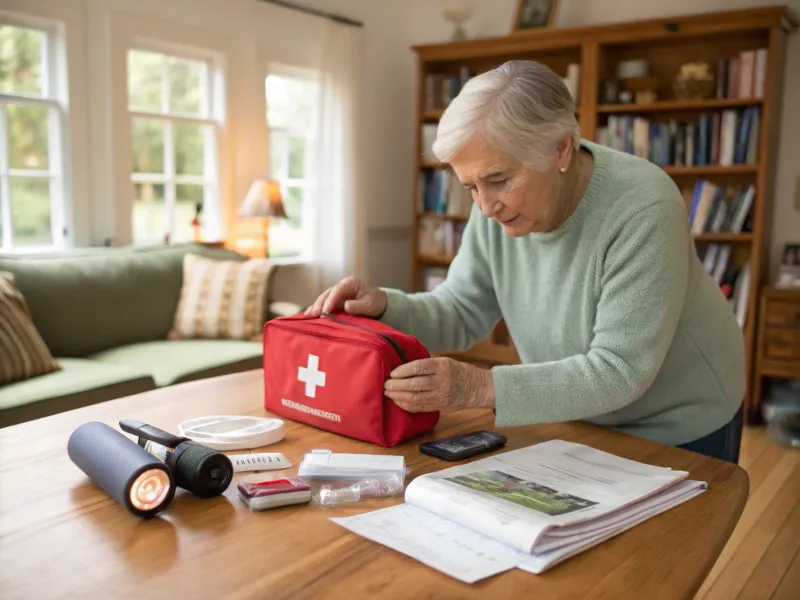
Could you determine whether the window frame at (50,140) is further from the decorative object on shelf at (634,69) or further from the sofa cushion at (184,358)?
the decorative object on shelf at (634,69)

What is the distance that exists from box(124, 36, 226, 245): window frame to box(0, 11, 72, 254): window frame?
0.32 meters

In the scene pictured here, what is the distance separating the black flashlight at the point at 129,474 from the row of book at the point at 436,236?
4121 millimetres

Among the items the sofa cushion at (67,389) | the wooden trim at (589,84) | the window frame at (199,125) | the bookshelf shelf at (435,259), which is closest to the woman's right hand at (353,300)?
the sofa cushion at (67,389)

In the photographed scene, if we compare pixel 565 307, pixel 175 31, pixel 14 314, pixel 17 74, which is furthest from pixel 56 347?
pixel 565 307

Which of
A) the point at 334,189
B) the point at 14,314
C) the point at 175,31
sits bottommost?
the point at 14,314

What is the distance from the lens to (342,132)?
4.71m

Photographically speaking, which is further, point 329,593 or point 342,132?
point 342,132

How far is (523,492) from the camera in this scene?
996 mm

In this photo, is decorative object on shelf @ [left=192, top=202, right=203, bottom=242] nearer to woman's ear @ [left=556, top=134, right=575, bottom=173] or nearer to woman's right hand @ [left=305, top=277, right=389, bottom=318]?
woman's right hand @ [left=305, top=277, right=389, bottom=318]

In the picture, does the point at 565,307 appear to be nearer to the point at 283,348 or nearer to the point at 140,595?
the point at 283,348

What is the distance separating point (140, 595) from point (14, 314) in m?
2.35

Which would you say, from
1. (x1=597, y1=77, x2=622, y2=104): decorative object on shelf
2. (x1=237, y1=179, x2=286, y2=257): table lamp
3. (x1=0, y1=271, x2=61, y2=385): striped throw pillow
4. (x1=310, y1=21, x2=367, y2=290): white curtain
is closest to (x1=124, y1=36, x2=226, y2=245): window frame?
(x1=237, y1=179, x2=286, y2=257): table lamp

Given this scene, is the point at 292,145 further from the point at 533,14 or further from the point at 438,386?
the point at 438,386

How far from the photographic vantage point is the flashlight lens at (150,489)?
0.95 metres
